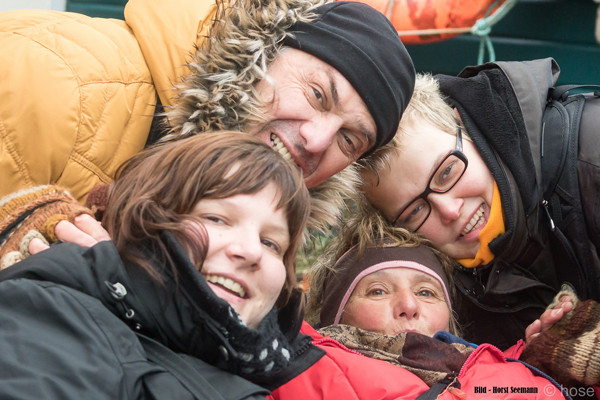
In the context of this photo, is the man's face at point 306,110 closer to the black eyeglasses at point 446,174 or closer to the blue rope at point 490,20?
the black eyeglasses at point 446,174

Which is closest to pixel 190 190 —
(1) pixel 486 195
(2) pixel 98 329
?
(2) pixel 98 329

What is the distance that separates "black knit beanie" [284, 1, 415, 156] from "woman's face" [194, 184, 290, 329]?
2.26ft

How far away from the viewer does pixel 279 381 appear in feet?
5.44

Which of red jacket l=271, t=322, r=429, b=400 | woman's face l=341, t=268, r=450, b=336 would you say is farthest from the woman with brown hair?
woman's face l=341, t=268, r=450, b=336

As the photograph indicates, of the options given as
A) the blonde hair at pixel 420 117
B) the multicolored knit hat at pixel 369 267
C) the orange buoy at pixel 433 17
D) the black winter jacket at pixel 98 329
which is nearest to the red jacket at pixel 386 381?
the multicolored knit hat at pixel 369 267

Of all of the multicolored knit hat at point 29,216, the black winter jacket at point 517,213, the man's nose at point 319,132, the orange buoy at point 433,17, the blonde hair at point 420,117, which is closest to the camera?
the multicolored knit hat at point 29,216

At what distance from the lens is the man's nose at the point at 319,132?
2.10 metres

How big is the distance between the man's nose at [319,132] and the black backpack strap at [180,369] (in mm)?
904

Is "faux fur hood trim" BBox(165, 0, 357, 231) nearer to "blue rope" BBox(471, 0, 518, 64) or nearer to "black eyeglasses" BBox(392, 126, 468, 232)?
"black eyeglasses" BBox(392, 126, 468, 232)

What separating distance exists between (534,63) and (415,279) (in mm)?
1016

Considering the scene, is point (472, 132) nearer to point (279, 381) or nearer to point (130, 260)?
point (279, 381)

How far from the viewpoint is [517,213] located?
251cm

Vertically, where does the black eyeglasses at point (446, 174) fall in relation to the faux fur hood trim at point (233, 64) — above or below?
below

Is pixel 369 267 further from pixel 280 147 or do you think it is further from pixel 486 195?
pixel 280 147
